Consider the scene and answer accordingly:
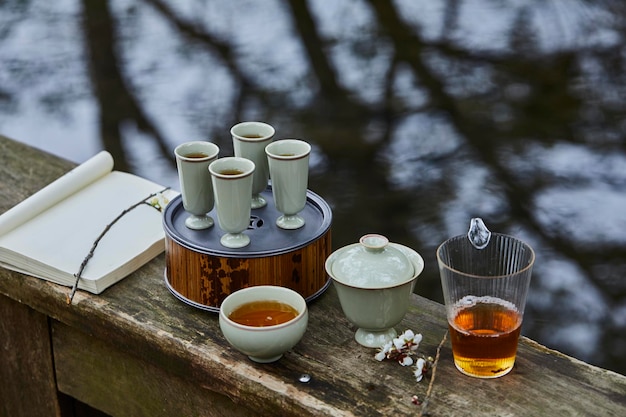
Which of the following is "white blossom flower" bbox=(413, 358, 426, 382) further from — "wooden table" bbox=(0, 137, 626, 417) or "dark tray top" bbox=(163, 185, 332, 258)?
"dark tray top" bbox=(163, 185, 332, 258)

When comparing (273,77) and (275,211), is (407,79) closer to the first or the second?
(273,77)

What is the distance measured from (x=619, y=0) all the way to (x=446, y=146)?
1161mm

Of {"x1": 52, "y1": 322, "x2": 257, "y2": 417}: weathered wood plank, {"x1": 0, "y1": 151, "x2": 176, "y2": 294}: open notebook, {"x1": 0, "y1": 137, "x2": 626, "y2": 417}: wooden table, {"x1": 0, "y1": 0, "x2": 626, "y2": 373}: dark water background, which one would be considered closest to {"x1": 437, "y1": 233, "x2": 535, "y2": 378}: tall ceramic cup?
{"x1": 0, "y1": 137, "x2": 626, "y2": 417}: wooden table

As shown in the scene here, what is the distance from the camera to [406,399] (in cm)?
104

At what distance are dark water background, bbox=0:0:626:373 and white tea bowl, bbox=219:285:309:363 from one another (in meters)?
1.32

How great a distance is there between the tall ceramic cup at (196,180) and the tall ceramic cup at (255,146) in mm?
36

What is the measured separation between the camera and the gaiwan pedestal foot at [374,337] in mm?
1137

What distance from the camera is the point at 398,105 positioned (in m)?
3.12

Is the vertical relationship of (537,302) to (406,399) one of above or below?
below

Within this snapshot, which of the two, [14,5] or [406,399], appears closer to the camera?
[406,399]

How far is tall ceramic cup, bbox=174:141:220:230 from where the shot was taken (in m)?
1.19

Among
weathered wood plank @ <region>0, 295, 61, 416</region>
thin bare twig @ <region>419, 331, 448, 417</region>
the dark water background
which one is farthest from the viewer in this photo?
the dark water background

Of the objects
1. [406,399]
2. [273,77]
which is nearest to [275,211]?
[406,399]

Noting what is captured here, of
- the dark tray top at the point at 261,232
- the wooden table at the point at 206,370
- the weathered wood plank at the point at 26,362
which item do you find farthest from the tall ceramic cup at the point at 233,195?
the weathered wood plank at the point at 26,362
